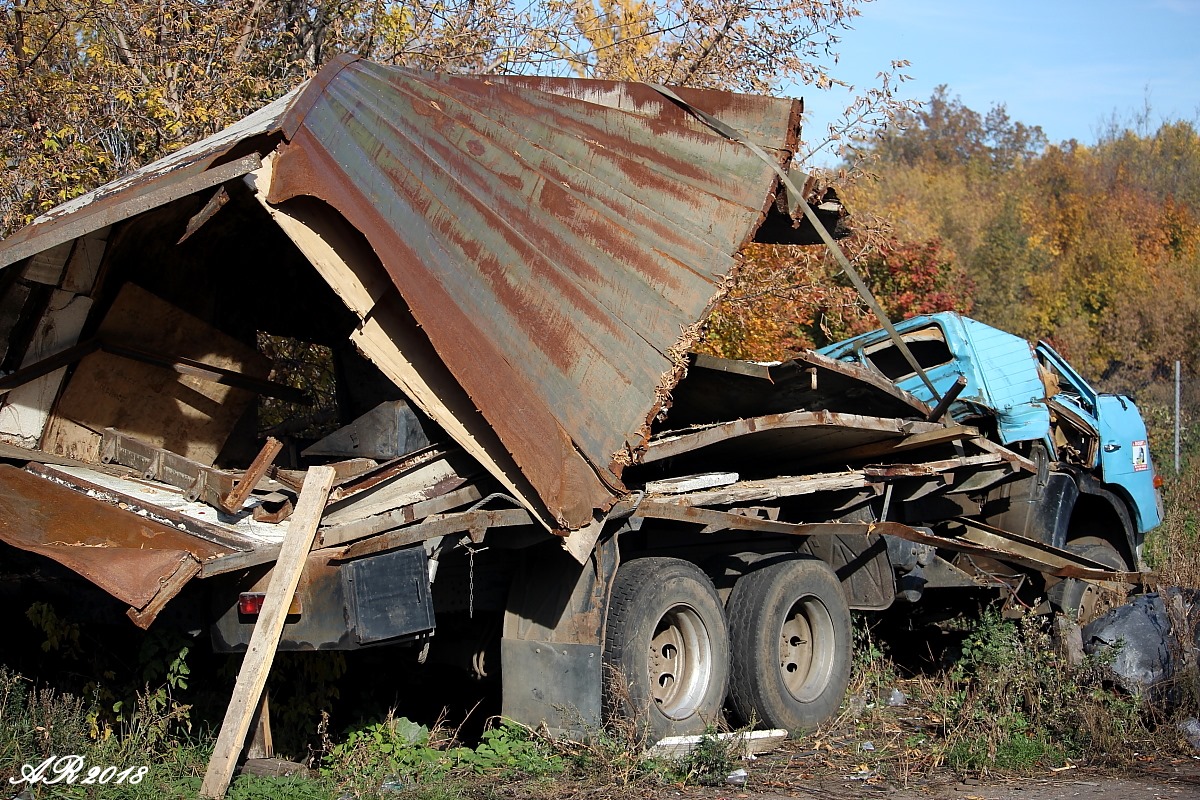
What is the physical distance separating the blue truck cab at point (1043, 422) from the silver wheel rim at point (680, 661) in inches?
123

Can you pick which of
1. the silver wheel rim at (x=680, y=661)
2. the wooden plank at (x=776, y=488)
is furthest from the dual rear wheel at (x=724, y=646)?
the wooden plank at (x=776, y=488)

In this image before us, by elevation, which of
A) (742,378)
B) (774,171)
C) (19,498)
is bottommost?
(19,498)

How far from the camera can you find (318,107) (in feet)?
18.8

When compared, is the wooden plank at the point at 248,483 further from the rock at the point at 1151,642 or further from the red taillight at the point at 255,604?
the rock at the point at 1151,642

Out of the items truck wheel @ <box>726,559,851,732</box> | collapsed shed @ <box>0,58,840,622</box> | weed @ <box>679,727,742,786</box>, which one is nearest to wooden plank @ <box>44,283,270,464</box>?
collapsed shed @ <box>0,58,840,622</box>

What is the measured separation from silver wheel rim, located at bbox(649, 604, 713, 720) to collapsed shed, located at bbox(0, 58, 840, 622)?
1.17 m

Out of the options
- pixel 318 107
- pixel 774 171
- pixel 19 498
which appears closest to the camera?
pixel 19 498

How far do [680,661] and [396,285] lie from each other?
2.62m

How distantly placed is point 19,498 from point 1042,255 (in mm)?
34928

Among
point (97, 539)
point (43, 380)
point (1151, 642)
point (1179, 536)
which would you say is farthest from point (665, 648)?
point (1179, 536)

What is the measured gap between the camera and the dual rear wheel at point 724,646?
5633mm

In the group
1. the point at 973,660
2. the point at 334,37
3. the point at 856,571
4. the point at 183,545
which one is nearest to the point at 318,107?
the point at 183,545

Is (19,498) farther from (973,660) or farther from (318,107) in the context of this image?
(973,660)

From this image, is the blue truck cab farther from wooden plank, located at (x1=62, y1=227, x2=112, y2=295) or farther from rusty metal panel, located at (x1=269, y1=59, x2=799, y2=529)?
wooden plank, located at (x1=62, y1=227, x2=112, y2=295)
